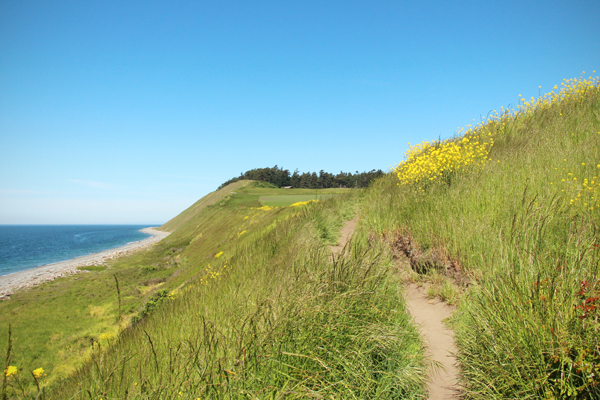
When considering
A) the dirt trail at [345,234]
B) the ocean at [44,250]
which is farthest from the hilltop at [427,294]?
the ocean at [44,250]

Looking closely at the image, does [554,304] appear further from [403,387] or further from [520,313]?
[403,387]

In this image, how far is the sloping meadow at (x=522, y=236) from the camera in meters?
2.20

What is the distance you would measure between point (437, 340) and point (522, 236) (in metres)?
1.71

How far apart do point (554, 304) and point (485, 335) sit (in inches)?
24.1

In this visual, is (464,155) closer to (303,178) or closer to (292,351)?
(292,351)

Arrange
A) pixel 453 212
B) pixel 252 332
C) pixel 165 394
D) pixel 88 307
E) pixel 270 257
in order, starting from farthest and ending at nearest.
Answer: pixel 88 307 < pixel 270 257 < pixel 453 212 < pixel 252 332 < pixel 165 394

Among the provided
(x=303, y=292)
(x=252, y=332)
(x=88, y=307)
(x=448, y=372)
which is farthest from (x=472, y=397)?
(x=88, y=307)

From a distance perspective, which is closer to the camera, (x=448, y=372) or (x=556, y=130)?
(x=448, y=372)

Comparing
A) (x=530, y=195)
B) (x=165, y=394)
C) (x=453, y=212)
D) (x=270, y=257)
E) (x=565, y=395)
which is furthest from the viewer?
(x=270, y=257)

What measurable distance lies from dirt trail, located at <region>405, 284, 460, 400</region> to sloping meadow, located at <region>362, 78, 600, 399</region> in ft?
0.74

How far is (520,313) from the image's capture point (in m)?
2.41

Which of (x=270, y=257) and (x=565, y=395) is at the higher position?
(x=270, y=257)

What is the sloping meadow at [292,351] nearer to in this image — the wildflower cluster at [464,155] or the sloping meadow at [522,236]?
the sloping meadow at [522,236]

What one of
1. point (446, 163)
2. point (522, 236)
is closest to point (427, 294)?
point (522, 236)
